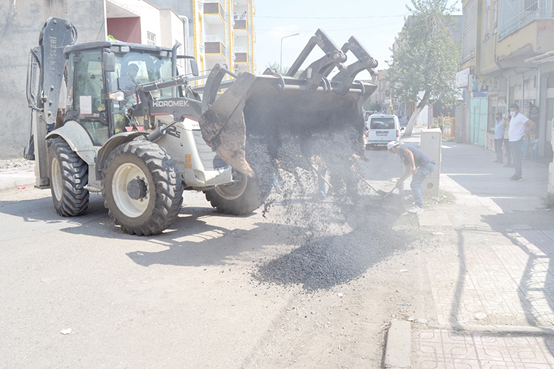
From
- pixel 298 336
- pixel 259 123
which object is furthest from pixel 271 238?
pixel 298 336

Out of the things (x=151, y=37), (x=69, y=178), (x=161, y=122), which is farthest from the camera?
(x=151, y=37)

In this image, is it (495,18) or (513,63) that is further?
(495,18)

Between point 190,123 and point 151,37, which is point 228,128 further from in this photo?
point 151,37

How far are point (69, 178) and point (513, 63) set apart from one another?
15820 mm

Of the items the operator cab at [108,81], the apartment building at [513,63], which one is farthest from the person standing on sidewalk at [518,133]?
the operator cab at [108,81]

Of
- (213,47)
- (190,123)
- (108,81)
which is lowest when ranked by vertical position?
(190,123)

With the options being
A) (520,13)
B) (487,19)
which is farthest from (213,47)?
(520,13)

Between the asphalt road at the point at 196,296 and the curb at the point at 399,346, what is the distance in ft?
0.38

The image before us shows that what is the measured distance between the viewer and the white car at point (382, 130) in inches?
1011

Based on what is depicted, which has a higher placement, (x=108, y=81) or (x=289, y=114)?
(x=108, y=81)

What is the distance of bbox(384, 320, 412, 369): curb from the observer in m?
3.80

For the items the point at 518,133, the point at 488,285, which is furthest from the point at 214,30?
the point at 488,285

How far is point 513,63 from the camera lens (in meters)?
18.5

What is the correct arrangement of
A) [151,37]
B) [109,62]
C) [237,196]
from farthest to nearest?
[151,37] < [237,196] < [109,62]
